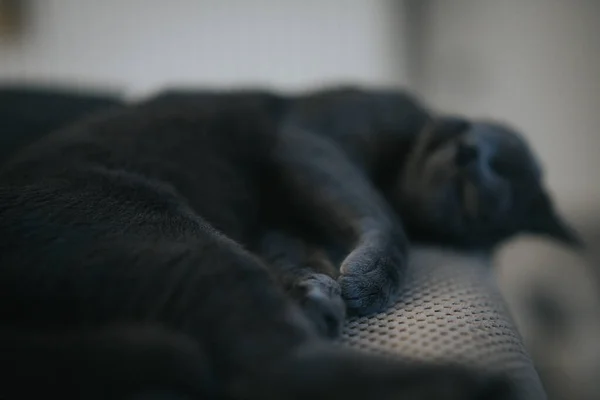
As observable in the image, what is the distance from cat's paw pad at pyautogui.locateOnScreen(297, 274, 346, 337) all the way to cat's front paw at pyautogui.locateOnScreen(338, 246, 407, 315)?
0.04 metres

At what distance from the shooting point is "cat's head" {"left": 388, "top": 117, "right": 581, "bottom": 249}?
50.1 inches

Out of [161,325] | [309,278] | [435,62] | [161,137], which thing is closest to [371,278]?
[309,278]

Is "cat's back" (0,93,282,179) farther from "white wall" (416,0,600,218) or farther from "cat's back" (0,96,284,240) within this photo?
"white wall" (416,0,600,218)

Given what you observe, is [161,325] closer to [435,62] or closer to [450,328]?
[450,328]

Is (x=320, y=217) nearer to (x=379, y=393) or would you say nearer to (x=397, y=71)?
(x=379, y=393)

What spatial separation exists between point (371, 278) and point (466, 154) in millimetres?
446

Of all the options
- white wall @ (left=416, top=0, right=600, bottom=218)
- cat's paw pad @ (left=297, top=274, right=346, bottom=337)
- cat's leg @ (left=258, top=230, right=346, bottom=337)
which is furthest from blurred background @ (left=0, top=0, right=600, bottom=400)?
cat's paw pad @ (left=297, top=274, right=346, bottom=337)

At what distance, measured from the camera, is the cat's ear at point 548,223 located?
53.6 inches

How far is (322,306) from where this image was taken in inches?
30.0

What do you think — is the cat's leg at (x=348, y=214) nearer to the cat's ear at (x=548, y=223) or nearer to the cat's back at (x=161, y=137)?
the cat's back at (x=161, y=137)

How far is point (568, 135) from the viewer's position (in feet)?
8.70

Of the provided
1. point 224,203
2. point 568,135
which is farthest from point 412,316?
point 568,135

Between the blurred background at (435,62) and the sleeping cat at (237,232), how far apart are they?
0.98 metres

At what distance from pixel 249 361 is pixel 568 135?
242 centimetres
